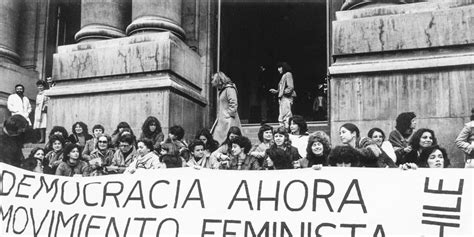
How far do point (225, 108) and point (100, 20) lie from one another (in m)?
3.47

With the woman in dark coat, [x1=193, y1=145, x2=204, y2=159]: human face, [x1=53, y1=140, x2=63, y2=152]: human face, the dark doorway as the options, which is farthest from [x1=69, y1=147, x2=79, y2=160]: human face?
the dark doorway

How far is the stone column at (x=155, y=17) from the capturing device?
33.2ft

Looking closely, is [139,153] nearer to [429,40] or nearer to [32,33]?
[429,40]

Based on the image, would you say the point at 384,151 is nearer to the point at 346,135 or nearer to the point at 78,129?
the point at 346,135

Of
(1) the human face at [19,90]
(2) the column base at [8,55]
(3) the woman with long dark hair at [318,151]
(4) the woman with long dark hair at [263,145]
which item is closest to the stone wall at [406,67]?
(4) the woman with long dark hair at [263,145]

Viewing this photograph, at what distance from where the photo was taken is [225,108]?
9.19m

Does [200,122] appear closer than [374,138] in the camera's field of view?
No

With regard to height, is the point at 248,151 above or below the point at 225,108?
below

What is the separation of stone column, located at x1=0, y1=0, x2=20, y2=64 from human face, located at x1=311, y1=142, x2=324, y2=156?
9.70 m

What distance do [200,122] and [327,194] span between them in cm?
655

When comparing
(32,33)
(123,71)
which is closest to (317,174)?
(123,71)

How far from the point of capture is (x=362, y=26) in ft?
27.8

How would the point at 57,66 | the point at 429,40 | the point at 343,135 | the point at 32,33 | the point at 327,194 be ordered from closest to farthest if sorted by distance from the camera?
the point at 327,194, the point at 343,135, the point at 429,40, the point at 57,66, the point at 32,33

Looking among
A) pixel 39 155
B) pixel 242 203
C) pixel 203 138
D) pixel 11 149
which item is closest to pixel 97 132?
pixel 39 155
